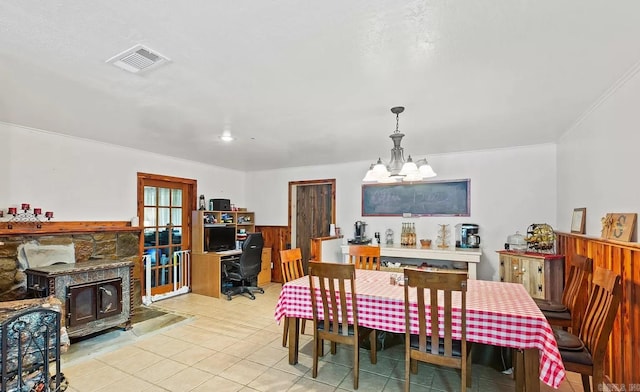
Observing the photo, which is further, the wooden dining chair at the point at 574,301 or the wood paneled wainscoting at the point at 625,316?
the wooden dining chair at the point at 574,301

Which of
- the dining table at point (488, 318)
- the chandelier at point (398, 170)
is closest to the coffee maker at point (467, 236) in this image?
the dining table at point (488, 318)

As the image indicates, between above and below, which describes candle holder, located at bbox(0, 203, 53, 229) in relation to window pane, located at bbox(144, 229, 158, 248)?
above

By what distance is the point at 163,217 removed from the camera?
16.9ft

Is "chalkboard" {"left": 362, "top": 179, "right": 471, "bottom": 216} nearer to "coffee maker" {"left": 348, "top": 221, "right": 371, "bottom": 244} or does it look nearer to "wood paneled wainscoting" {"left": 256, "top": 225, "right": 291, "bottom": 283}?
"coffee maker" {"left": 348, "top": 221, "right": 371, "bottom": 244}

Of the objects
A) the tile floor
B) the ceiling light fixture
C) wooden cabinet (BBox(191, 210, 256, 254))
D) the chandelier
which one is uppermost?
the ceiling light fixture

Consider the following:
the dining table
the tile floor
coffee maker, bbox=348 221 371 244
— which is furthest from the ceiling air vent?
coffee maker, bbox=348 221 371 244

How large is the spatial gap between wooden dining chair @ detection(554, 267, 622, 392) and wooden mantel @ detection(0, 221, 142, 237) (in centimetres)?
477

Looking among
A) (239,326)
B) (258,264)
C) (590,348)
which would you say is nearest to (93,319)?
(239,326)

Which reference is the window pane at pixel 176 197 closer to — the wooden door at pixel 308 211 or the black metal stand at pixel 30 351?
the wooden door at pixel 308 211

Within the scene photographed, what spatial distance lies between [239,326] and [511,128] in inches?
153

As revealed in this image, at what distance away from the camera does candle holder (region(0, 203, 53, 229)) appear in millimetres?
3266

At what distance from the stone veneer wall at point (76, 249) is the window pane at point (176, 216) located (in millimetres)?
903

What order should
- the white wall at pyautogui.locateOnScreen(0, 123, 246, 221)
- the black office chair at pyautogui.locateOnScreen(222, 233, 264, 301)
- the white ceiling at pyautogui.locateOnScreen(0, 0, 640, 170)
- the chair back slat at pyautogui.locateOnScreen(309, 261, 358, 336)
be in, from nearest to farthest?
the white ceiling at pyautogui.locateOnScreen(0, 0, 640, 170), the chair back slat at pyautogui.locateOnScreen(309, 261, 358, 336), the white wall at pyautogui.locateOnScreen(0, 123, 246, 221), the black office chair at pyautogui.locateOnScreen(222, 233, 264, 301)

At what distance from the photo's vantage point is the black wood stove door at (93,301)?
3.26 meters
